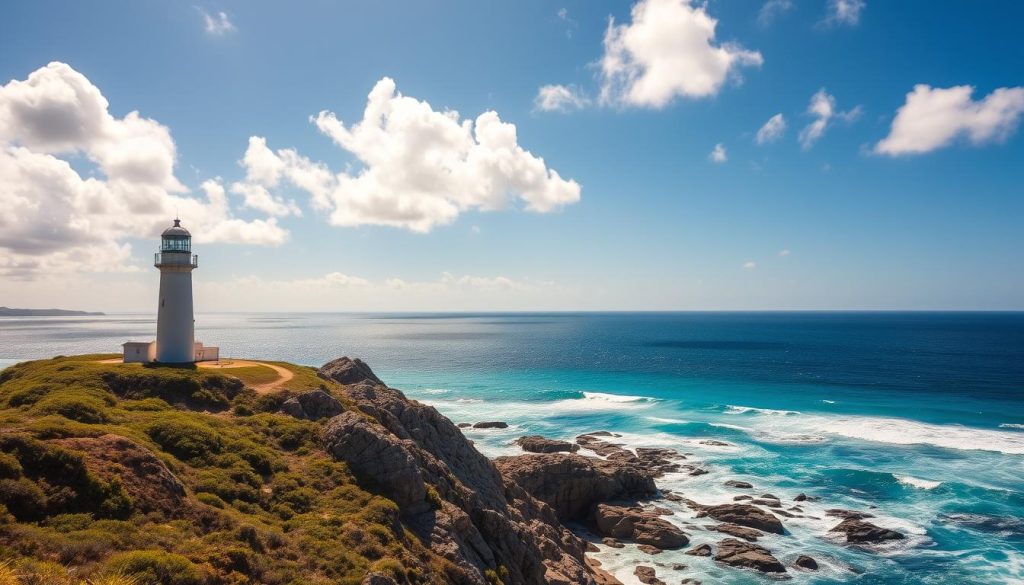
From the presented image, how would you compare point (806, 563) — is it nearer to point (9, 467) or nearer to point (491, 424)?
point (9, 467)

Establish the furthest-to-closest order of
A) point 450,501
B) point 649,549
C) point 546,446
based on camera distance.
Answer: point 546,446 < point 649,549 < point 450,501

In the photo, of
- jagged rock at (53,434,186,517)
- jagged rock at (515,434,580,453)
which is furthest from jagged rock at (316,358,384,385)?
jagged rock at (53,434,186,517)

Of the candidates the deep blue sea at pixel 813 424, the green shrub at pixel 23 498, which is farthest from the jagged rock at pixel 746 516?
the green shrub at pixel 23 498

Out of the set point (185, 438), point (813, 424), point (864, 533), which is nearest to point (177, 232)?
point (185, 438)

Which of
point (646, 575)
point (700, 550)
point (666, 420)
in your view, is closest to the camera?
point (646, 575)

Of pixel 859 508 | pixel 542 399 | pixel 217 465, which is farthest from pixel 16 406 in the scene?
pixel 542 399

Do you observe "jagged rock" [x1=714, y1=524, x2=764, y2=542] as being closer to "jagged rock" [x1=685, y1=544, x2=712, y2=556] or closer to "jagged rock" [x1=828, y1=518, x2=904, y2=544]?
"jagged rock" [x1=685, y1=544, x2=712, y2=556]

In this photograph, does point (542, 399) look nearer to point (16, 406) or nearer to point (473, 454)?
point (473, 454)
